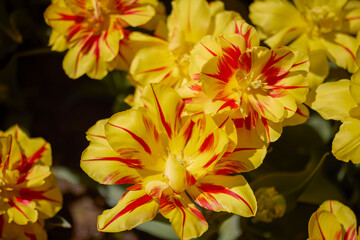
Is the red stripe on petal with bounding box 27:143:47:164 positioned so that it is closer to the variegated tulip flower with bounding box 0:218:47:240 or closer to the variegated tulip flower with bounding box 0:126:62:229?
the variegated tulip flower with bounding box 0:126:62:229

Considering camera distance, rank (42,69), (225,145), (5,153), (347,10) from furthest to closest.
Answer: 1. (42,69)
2. (347,10)
3. (5,153)
4. (225,145)

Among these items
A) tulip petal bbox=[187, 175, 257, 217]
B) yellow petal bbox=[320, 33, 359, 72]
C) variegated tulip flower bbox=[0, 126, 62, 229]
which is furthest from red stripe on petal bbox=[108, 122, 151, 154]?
yellow petal bbox=[320, 33, 359, 72]

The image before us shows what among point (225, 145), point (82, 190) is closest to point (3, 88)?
point (82, 190)

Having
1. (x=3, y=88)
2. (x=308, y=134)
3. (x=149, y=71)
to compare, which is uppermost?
(x=149, y=71)

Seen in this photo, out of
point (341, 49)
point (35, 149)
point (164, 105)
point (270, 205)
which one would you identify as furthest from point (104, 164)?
point (341, 49)

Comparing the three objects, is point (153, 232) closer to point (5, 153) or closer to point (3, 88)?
point (5, 153)

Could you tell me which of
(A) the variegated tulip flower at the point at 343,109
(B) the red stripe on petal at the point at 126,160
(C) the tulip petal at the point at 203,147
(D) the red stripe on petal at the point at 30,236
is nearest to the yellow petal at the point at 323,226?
(A) the variegated tulip flower at the point at 343,109

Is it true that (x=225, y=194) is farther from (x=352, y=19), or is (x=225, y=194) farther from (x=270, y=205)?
(x=352, y=19)
